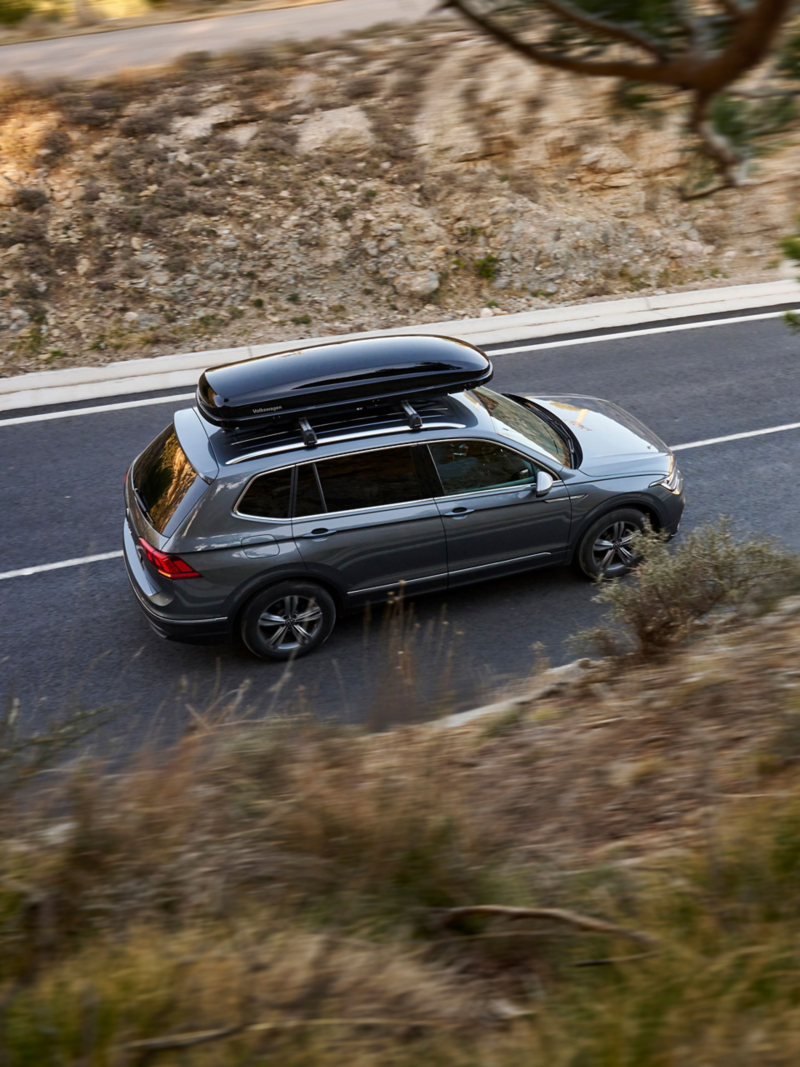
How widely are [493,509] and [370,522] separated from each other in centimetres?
105

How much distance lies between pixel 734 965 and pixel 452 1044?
91cm

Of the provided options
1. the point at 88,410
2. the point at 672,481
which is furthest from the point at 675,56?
the point at 88,410

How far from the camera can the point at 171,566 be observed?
6.98m

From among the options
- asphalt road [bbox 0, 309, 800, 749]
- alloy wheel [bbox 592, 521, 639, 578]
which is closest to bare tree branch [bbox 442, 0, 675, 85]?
asphalt road [bbox 0, 309, 800, 749]

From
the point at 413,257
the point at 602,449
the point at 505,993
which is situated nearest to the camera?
the point at 505,993

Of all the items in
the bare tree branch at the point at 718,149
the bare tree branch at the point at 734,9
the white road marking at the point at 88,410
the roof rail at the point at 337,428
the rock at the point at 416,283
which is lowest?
the white road marking at the point at 88,410

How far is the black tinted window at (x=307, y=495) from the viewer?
7164 millimetres

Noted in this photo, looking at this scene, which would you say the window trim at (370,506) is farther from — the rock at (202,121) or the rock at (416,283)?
the rock at (202,121)

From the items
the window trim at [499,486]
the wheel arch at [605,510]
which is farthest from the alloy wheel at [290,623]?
the wheel arch at [605,510]

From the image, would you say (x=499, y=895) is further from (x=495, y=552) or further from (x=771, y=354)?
(x=771, y=354)

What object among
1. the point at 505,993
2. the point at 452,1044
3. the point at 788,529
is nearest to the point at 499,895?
the point at 505,993

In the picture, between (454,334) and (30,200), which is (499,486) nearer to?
(454,334)

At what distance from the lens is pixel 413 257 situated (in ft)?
50.4

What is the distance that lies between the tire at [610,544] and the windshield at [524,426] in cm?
62
